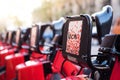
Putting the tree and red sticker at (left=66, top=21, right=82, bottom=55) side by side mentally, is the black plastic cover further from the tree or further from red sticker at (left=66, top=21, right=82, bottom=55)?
the tree

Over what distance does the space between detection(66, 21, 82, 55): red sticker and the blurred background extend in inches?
37.9

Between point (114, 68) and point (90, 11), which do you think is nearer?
point (114, 68)

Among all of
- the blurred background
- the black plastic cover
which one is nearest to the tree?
the blurred background

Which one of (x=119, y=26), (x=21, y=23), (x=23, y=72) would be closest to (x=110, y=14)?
(x=119, y=26)

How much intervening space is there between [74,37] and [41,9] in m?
5.22

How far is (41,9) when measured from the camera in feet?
23.7

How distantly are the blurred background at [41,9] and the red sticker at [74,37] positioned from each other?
3.16ft

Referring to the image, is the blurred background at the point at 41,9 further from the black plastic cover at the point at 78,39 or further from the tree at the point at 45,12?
the black plastic cover at the point at 78,39

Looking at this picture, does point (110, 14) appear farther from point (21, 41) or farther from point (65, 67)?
point (21, 41)

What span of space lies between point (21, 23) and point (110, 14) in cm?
765

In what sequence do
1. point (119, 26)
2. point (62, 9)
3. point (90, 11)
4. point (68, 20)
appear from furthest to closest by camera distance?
point (62, 9) → point (90, 11) → point (119, 26) → point (68, 20)

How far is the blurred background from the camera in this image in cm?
462

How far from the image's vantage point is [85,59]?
1916mm

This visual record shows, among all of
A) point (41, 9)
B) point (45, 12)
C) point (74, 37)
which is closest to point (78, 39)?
point (74, 37)
